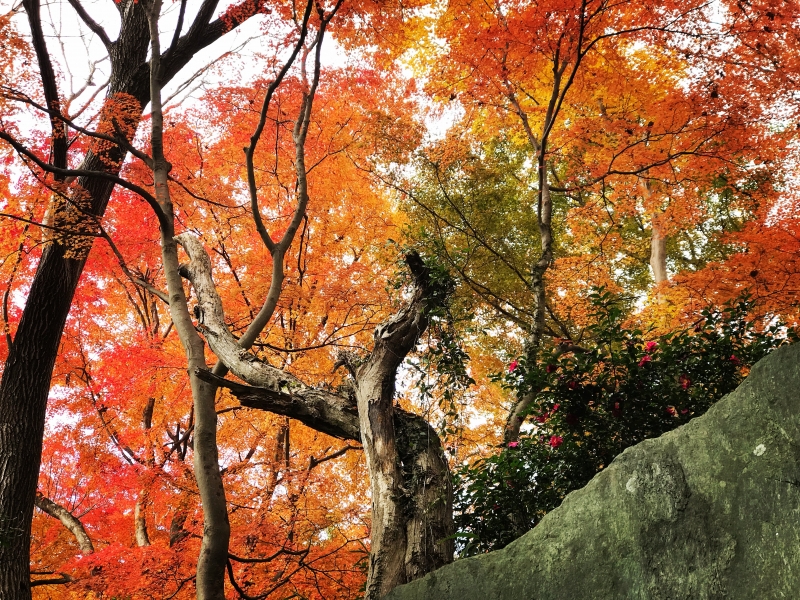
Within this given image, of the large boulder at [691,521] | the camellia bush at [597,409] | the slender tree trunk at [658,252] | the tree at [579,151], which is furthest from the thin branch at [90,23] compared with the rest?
the slender tree trunk at [658,252]

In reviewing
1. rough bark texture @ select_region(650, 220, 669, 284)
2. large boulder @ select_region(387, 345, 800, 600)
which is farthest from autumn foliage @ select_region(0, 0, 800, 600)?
large boulder @ select_region(387, 345, 800, 600)

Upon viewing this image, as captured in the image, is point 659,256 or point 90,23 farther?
point 659,256

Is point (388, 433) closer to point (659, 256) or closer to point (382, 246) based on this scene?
point (382, 246)

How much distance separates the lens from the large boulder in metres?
2.43

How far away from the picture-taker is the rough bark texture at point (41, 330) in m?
5.56

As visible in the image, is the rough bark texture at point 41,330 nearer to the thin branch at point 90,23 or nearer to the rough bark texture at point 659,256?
the thin branch at point 90,23

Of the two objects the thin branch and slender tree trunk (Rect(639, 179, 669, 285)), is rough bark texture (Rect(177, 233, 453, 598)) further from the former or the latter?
slender tree trunk (Rect(639, 179, 669, 285))

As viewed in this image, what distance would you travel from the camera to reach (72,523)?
313 inches

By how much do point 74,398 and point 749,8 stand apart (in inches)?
459

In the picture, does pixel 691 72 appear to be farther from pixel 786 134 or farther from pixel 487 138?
pixel 487 138

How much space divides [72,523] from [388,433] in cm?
620

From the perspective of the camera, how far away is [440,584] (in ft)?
10.6

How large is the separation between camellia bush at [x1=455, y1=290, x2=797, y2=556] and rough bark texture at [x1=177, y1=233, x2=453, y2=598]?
71 centimetres

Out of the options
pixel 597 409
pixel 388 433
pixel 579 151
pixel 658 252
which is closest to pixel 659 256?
pixel 658 252
